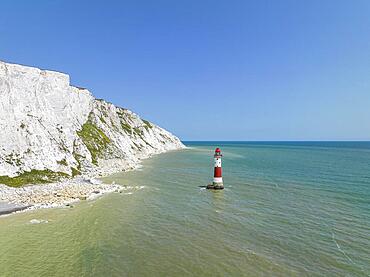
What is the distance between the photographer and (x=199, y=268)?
17141 millimetres

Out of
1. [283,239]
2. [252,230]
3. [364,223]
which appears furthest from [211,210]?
[364,223]

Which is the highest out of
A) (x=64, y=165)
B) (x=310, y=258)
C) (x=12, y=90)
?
(x=12, y=90)

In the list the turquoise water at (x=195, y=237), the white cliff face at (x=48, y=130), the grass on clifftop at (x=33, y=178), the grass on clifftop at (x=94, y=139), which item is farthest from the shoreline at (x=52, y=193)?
the grass on clifftop at (x=94, y=139)

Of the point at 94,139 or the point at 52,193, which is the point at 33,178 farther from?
the point at 94,139

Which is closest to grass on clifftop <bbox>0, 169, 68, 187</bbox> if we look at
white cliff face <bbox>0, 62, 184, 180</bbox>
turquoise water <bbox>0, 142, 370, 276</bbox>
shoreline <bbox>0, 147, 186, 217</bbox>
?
white cliff face <bbox>0, 62, 184, 180</bbox>

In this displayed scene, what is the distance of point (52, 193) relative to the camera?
36812mm

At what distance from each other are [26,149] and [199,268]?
39054 mm

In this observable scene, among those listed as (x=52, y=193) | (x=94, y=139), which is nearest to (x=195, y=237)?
(x=52, y=193)

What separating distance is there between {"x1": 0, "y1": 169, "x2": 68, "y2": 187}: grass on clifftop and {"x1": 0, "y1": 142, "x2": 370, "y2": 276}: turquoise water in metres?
12.5

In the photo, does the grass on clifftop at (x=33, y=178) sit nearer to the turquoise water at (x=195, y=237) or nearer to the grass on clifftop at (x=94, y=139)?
the turquoise water at (x=195, y=237)

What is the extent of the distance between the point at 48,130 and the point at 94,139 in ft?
57.8

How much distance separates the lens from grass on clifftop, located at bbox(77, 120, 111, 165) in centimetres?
6469

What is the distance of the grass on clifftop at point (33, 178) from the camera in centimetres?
3831

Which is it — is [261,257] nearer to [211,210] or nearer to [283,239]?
[283,239]
